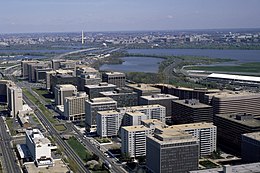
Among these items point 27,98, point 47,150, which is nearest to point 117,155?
point 47,150

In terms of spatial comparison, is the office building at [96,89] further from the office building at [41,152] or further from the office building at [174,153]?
the office building at [174,153]

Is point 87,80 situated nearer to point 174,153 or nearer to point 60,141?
point 60,141

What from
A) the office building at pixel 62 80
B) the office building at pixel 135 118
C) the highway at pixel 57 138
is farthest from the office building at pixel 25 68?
the office building at pixel 135 118

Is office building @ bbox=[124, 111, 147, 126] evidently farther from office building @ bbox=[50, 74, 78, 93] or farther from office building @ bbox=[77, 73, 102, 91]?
office building @ bbox=[50, 74, 78, 93]

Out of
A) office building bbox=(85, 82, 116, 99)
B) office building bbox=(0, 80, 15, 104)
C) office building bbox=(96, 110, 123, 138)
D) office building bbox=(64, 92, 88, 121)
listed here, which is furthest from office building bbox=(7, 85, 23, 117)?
office building bbox=(96, 110, 123, 138)

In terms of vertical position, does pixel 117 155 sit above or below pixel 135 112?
below

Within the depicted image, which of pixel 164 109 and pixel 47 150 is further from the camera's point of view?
pixel 164 109

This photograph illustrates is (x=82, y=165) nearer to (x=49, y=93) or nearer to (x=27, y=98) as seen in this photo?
(x=27, y=98)
